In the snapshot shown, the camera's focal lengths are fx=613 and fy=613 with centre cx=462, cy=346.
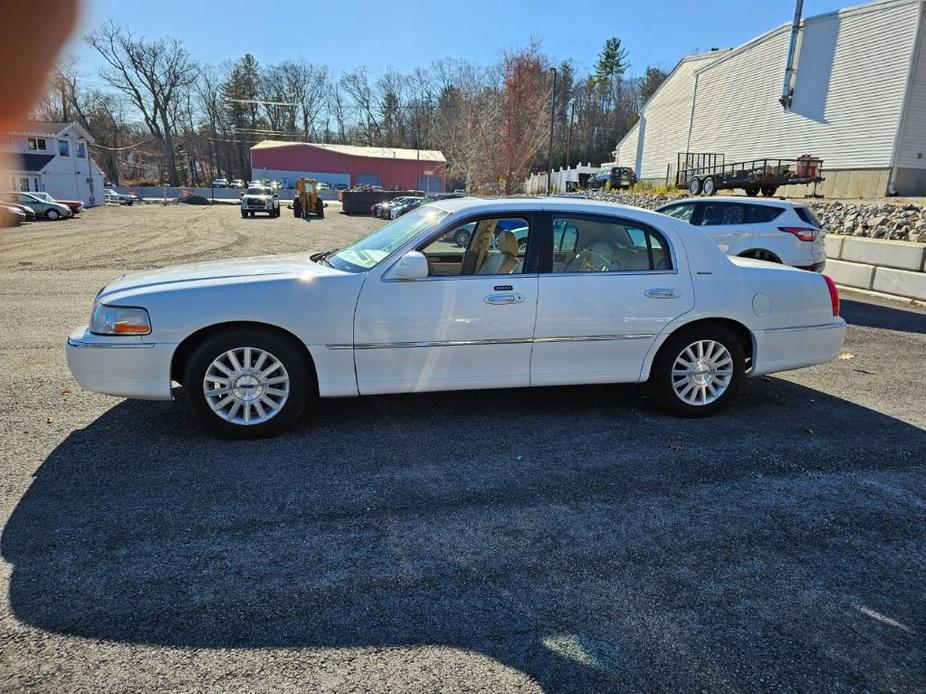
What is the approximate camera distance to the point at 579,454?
408 cm

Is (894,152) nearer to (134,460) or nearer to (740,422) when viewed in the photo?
(740,422)

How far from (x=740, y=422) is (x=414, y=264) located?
2808 mm

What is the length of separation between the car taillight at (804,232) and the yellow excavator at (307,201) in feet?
108

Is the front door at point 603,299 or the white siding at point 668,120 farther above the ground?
the white siding at point 668,120

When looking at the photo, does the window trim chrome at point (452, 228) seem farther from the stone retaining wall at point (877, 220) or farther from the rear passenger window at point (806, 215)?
the stone retaining wall at point (877, 220)

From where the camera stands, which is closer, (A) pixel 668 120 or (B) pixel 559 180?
(A) pixel 668 120

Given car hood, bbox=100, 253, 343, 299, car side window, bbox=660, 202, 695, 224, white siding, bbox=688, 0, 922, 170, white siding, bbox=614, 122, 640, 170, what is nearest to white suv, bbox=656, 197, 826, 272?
car side window, bbox=660, 202, 695, 224

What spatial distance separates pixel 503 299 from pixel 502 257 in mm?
383

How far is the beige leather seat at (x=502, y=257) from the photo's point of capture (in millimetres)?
4441

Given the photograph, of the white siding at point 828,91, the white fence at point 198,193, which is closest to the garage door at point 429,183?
the white fence at point 198,193

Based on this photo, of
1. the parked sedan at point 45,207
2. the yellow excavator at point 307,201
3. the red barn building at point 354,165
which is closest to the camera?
the parked sedan at point 45,207

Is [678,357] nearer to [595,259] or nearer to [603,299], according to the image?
[603,299]

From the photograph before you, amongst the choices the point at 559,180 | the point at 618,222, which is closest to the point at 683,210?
the point at 618,222

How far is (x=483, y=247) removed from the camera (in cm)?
458
